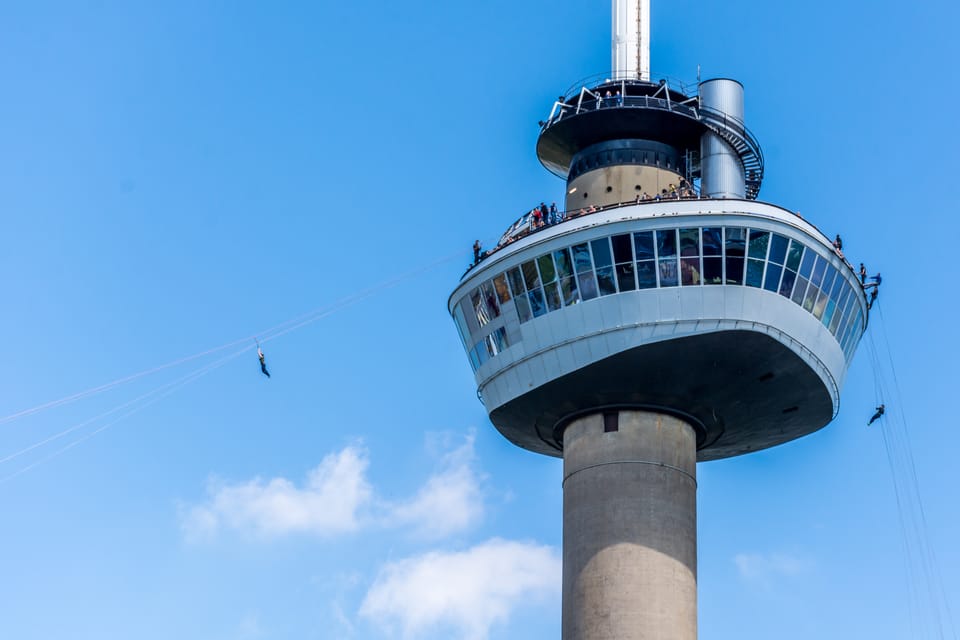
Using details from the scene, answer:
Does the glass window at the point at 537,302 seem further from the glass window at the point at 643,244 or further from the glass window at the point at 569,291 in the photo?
the glass window at the point at 643,244

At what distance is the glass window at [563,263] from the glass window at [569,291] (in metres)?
0.20

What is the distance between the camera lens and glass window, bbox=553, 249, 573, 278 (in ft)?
169

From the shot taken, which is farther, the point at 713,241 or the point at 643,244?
the point at 643,244

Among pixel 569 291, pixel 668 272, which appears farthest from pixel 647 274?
pixel 569 291

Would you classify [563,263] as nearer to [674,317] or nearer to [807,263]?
[674,317]

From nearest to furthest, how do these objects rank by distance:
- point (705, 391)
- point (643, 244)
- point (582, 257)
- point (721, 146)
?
point (643, 244)
point (582, 257)
point (705, 391)
point (721, 146)

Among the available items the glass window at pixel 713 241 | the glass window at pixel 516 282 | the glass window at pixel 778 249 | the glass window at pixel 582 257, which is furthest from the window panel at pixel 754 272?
the glass window at pixel 516 282

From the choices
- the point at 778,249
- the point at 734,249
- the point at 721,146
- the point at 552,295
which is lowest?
the point at 552,295

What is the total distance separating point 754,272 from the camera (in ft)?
164

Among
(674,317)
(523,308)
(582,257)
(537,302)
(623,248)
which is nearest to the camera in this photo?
(674,317)

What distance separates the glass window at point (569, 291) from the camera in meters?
51.6

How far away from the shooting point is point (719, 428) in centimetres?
5462

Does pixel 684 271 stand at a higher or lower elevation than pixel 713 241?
lower

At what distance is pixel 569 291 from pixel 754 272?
622 centimetres
